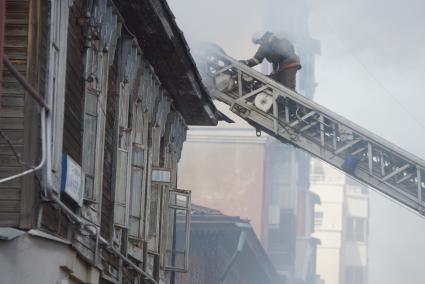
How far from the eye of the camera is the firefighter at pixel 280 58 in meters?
26.3

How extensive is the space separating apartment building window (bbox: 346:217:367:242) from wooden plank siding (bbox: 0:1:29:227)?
351ft

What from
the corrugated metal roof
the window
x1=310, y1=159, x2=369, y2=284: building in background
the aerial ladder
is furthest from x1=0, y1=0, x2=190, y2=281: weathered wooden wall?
x1=310, y1=159, x2=369, y2=284: building in background

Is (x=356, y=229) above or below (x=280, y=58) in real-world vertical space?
below

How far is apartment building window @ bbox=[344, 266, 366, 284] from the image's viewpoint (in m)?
111

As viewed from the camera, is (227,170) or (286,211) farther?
(286,211)

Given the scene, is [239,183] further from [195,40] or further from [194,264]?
[195,40]

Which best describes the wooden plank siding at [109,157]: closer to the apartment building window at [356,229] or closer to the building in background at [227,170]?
the building in background at [227,170]

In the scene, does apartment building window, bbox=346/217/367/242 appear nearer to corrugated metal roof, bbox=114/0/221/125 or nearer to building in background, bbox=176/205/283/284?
building in background, bbox=176/205/283/284

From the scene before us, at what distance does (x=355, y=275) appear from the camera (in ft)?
367

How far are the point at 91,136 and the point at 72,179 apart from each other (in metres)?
1.66

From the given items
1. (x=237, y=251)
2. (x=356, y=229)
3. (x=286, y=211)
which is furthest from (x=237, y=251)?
(x=356, y=229)

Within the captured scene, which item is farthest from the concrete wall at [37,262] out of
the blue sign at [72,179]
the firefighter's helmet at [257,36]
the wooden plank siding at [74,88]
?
the firefighter's helmet at [257,36]

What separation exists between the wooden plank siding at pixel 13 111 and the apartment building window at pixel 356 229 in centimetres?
10686

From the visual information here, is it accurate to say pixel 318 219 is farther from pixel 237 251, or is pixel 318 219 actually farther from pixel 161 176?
pixel 161 176
